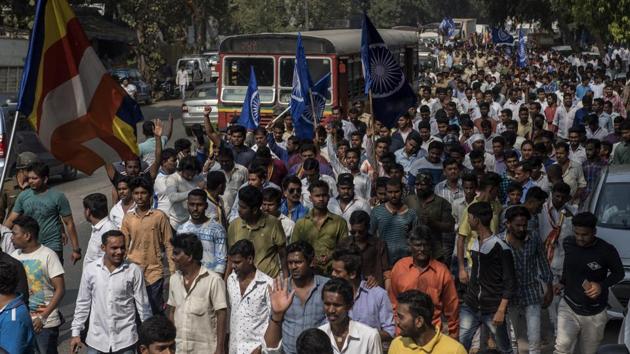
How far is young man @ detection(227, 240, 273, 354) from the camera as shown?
7.75 meters

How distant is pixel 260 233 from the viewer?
30.7ft

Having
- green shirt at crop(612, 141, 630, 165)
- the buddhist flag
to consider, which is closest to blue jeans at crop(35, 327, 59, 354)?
the buddhist flag

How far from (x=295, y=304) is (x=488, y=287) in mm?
1974

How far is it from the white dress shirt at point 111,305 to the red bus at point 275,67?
41.9ft

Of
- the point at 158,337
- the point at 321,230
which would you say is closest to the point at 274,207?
the point at 321,230

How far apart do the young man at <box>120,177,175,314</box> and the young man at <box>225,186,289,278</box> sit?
2.28 ft

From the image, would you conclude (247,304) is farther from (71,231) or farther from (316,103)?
(316,103)

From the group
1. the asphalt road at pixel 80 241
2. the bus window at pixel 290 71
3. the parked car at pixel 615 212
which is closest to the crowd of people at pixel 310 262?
the parked car at pixel 615 212

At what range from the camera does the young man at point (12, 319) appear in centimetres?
699

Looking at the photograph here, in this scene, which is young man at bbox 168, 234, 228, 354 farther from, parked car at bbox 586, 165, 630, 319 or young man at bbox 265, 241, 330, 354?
parked car at bbox 586, 165, 630, 319

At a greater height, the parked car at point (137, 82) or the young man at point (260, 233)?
the young man at point (260, 233)

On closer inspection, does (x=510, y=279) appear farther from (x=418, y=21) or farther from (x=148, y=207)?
(x=418, y=21)

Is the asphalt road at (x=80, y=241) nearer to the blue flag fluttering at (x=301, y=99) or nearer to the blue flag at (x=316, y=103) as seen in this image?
the blue flag fluttering at (x=301, y=99)

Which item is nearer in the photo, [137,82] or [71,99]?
[71,99]
